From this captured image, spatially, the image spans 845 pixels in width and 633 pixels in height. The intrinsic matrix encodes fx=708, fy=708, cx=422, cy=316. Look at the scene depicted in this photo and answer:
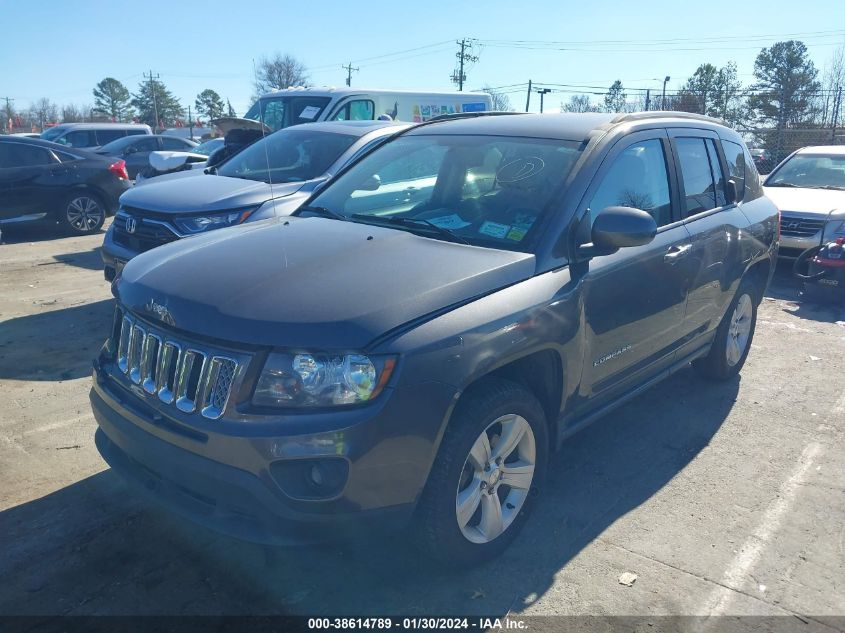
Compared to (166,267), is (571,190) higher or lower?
higher

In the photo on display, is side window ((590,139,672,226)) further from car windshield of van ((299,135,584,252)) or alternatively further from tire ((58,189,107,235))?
tire ((58,189,107,235))

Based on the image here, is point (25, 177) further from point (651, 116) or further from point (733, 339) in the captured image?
point (733, 339)

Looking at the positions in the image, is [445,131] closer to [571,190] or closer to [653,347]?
[571,190]

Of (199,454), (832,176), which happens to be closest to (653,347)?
(199,454)

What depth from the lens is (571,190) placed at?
3467 millimetres

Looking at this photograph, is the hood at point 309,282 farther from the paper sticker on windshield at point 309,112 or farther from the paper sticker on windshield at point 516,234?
the paper sticker on windshield at point 309,112

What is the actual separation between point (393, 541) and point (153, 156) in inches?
291

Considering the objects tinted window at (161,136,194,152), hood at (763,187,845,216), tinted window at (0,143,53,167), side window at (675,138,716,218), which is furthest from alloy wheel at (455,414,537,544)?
tinted window at (161,136,194,152)

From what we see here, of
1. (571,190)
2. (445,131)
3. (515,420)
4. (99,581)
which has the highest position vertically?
(445,131)

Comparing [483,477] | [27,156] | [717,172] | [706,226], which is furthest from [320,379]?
[27,156]

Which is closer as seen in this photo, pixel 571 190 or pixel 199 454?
pixel 199 454

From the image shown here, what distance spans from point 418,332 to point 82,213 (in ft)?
34.4

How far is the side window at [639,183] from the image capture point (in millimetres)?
3693

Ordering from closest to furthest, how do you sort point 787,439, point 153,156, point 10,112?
point 787,439 < point 153,156 < point 10,112
